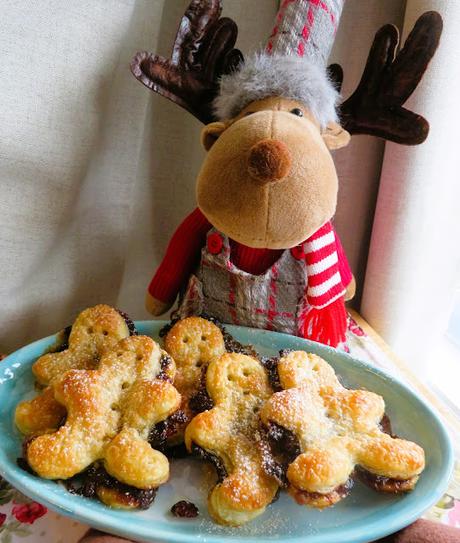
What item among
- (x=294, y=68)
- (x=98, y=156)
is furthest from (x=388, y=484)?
(x=98, y=156)

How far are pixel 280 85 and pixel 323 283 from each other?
27cm

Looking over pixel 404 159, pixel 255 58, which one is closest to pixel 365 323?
pixel 404 159

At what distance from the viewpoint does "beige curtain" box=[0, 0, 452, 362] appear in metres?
0.71

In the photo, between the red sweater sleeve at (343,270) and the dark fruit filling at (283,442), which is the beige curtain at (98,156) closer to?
the red sweater sleeve at (343,270)

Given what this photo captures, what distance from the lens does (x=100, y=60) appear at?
75 cm

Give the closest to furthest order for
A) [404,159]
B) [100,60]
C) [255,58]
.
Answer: [255,58], [100,60], [404,159]

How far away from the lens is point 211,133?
0.66 metres

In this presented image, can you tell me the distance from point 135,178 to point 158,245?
16 cm

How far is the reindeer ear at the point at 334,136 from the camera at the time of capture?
664mm

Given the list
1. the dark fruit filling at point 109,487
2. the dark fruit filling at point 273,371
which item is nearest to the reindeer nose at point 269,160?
the dark fruit filling at point 273,371

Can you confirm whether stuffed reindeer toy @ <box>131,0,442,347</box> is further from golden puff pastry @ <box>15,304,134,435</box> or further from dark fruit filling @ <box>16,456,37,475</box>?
dark fruit filling @ <box>16,456,37,475</box>

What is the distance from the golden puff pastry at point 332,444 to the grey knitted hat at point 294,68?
14.5 inches

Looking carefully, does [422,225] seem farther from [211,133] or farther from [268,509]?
[268,509]

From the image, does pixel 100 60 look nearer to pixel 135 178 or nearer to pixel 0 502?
pixel 135 178
